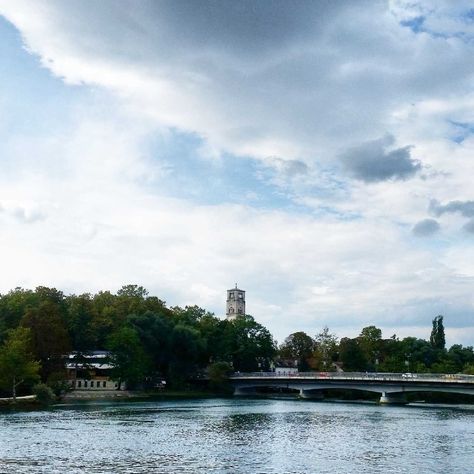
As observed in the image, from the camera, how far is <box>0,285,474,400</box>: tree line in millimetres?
118875

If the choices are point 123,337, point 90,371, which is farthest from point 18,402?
point 90,371

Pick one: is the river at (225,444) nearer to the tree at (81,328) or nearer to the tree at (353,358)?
the tree at (81,328)

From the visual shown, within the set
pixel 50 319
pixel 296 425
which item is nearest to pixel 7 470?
pixel 296 425

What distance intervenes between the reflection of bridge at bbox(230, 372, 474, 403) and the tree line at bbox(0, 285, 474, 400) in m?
8.63

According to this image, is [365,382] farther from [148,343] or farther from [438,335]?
[438,335]

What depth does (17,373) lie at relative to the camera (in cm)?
9400

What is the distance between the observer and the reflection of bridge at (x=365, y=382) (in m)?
115

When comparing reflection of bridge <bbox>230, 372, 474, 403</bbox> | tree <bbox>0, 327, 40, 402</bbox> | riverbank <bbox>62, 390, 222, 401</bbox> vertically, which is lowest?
riverbank <bbox>62, 390, 222, 401</bbox>

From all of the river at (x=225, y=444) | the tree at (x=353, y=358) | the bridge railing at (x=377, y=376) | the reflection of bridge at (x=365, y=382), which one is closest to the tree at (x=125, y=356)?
the reflection of bridge at (x=365, y=382)

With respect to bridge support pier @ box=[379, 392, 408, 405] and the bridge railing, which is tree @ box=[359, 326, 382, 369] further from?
bridge support pier @ box=[379, 392, 408, 405]

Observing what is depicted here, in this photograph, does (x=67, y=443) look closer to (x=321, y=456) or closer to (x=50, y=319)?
(x=321, y=456)

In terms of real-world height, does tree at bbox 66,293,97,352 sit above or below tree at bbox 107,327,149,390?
above

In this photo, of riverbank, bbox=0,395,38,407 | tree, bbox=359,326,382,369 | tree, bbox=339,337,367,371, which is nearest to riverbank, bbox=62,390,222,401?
riverbank, bbox=0,395,38,407

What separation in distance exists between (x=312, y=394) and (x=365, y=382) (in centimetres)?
2635
